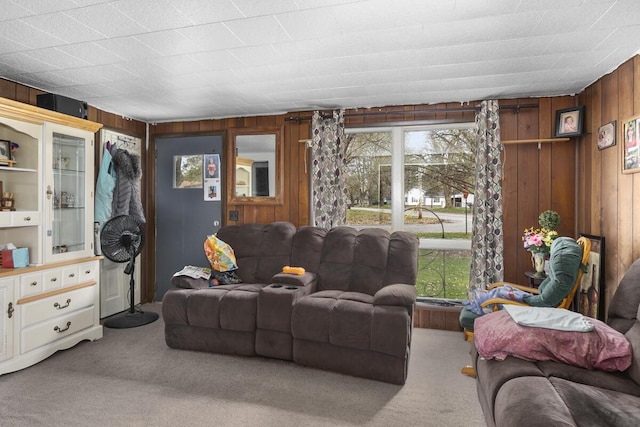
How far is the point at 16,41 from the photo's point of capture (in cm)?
238

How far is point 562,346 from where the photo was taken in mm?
1779

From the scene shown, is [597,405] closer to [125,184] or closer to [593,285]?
[593,285]

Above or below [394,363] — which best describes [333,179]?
above

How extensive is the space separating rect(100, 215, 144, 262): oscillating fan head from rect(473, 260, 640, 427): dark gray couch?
11.4 ft

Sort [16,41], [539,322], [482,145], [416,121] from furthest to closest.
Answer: [416,121], [482,145], [16,41], [539,322]

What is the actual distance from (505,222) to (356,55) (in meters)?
2.22

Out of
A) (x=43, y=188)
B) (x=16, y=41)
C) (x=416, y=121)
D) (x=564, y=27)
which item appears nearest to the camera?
(x=564, y=27)

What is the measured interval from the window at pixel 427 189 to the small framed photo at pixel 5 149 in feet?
9.85

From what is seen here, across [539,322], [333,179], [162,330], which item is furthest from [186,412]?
[333,179]

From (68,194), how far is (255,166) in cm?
188

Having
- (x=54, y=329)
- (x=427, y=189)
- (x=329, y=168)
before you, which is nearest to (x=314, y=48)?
(x=329, y=168)

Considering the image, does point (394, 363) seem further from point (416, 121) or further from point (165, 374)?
point (416, 121)

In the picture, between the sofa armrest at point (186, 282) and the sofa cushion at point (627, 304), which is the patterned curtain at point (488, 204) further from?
the sofa armrest at point (186, 282)

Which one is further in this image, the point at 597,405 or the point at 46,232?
the point at 46,232
